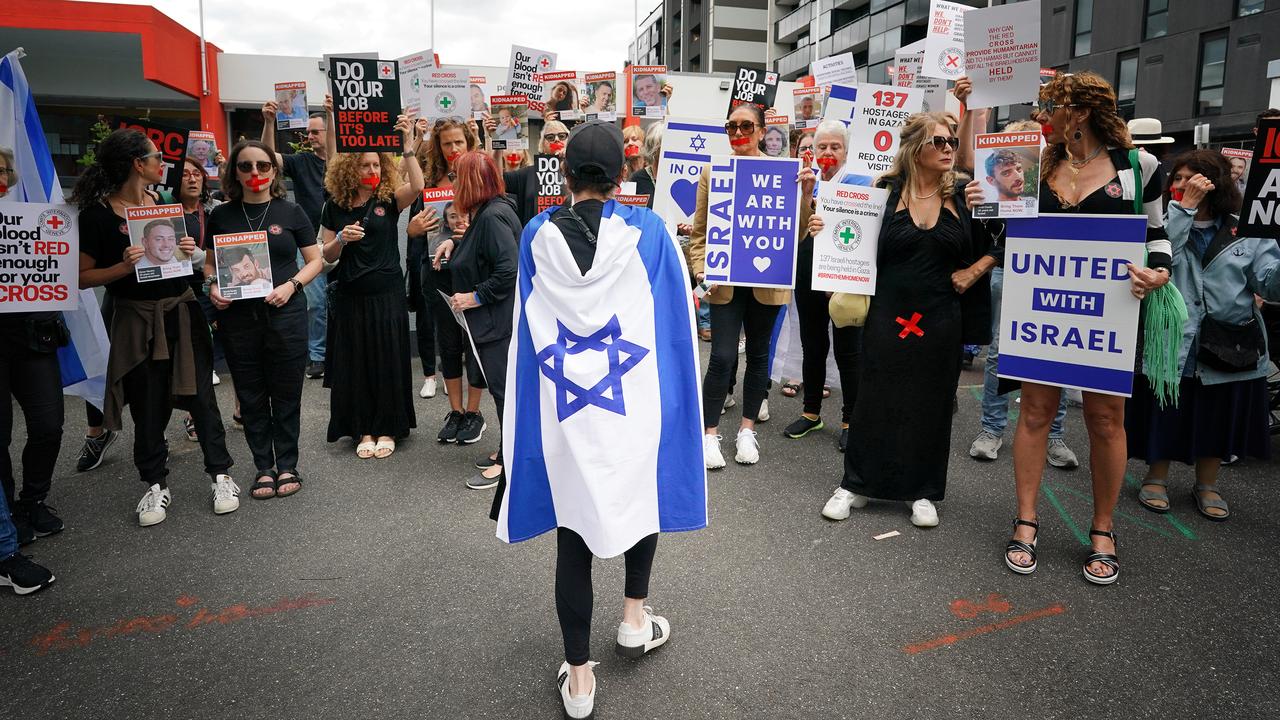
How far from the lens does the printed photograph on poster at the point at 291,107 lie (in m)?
7.27

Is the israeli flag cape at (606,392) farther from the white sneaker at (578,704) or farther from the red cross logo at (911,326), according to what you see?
the red cross logo at (911,326)

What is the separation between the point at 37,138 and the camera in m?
4.39

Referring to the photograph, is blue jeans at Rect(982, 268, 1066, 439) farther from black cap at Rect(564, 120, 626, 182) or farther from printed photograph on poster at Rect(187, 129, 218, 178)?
printed photograph on poster at Rect(187, 129, 218, 178)

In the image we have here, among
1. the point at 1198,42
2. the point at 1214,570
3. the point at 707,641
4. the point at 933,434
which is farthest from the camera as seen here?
the point at 1198,42

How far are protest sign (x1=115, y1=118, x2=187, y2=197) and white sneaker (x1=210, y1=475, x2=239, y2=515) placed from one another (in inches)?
75.5

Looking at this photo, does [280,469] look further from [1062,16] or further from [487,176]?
[1062,16]

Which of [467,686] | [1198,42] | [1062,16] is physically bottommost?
[467,686]

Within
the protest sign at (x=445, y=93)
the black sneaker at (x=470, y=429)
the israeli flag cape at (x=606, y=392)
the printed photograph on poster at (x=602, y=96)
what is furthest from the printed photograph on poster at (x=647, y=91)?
the israeli flag cape at (x=606, y=392)

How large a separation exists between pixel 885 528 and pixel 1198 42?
82.4 feet

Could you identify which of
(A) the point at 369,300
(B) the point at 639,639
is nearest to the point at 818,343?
(A) the point at 369,300

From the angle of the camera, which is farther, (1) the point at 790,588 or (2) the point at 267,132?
(2) the point at 267,132

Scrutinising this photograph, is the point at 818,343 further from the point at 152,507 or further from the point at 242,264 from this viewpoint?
the point at 152,507

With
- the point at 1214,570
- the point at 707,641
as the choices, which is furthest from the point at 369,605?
the point at 1214,570

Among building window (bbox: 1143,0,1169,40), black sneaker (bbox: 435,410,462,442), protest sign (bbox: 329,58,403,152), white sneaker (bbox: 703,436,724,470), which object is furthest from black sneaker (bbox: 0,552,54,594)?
building window (bbox: 1143,0,1169,40)
